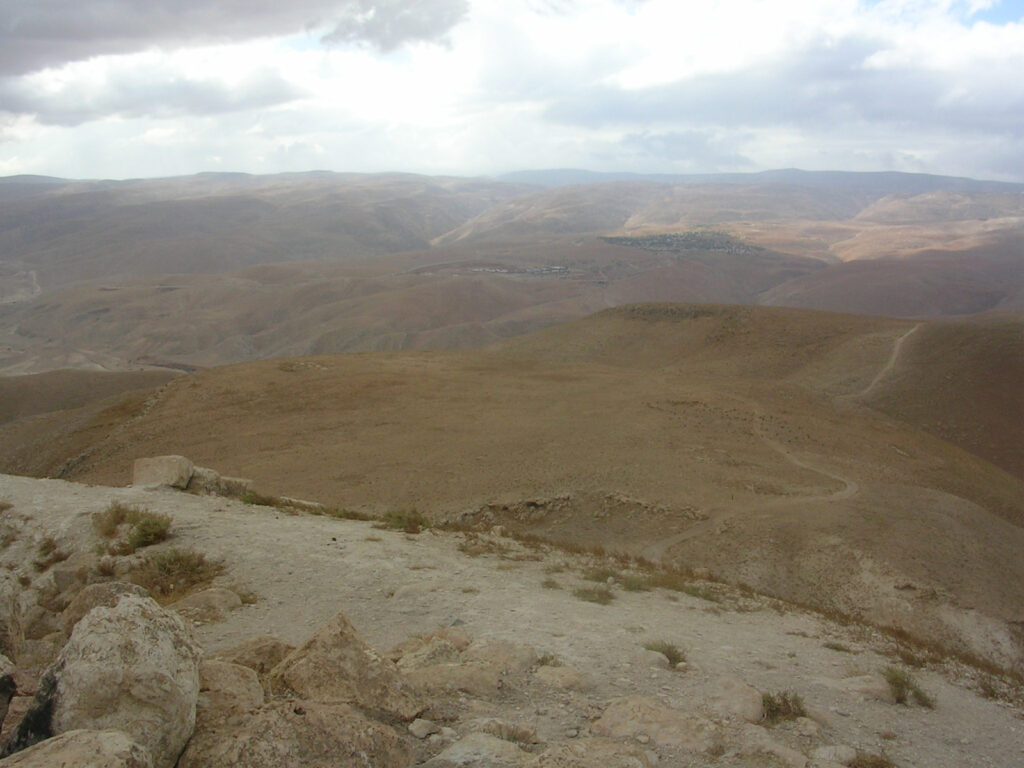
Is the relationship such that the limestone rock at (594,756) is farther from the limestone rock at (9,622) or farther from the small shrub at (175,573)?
the small shrub at (175,573)

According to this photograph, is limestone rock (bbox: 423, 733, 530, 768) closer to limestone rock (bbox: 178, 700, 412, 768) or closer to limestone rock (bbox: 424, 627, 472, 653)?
limestone rock (bbox: 178, 700, 412, 768)

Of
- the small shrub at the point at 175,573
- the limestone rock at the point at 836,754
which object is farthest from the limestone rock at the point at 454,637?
the small shrub at the point at 175,573

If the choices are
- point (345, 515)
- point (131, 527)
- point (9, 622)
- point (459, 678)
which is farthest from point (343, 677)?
point (345, 515)

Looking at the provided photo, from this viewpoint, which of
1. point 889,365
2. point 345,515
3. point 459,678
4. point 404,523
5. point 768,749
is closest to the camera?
point 768,749

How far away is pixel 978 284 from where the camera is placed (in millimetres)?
94250

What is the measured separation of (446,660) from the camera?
6355 millimetres

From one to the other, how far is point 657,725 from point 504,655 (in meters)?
1.74

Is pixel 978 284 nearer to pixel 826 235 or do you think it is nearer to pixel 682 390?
pixel 826 235

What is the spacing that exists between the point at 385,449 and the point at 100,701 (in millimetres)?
17771

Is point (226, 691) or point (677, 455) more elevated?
point (226, 691)

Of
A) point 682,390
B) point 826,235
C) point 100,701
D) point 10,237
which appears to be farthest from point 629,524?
point 10,237

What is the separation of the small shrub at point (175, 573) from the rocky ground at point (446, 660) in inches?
7.5

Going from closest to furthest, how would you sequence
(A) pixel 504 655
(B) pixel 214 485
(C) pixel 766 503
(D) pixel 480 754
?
(D) pixel 480 754
(A) pixel 504 655
(B) pixel 214 485
(C) pixel 766 503

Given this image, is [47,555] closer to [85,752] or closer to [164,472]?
[164,472]
